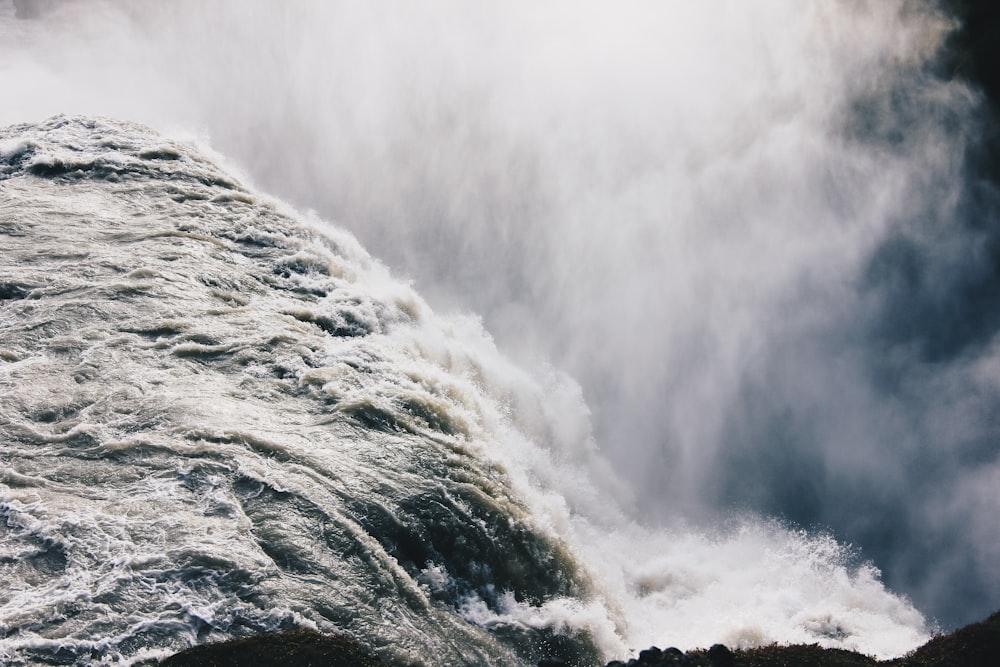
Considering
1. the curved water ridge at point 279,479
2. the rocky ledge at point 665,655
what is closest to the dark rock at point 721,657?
the rocky ledge at point 665,655

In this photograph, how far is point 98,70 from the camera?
77.4m

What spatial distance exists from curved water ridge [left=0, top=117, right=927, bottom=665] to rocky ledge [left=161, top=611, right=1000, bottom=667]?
74 cm

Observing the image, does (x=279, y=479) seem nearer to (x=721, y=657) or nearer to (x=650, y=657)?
(x=650, y=657)

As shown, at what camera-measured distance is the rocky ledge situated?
481 inches

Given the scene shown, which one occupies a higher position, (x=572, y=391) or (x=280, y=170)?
(x=280, y=170)

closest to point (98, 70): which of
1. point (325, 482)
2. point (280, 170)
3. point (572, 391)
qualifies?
point (280, 170)

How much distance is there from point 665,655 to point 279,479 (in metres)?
10.6

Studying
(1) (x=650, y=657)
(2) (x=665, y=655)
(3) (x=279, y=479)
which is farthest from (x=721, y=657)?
(3) (x=279, y=479)

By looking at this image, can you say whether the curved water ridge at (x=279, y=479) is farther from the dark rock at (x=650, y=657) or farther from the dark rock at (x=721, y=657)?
the dark rock at (x=721, y=657)

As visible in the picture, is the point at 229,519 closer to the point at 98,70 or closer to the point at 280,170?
the point at 280,170

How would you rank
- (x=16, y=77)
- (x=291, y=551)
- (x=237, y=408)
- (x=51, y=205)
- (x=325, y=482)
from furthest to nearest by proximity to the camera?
(x=16, y=77) → (x=51, y=205) → (x=237, y=408) → (x=325, y=482) → (x=291, y=551)

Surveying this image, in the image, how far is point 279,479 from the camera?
16.9 m

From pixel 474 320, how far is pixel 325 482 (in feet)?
73.0

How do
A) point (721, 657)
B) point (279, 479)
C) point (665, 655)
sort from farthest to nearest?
point (279, 479), point (665, 655), point (721, 657)
